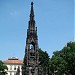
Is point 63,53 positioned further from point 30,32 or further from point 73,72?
point 30,32

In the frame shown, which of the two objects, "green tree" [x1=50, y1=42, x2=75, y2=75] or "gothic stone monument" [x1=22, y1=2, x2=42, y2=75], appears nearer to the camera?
"gothic stone monument" [x1=22, y1=2, x2=42, y2=75]

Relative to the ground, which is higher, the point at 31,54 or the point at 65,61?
the point at 65,61

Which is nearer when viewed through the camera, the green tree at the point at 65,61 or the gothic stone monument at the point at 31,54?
the gothic stone monument at the point at 31,54

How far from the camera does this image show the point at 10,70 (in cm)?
12525

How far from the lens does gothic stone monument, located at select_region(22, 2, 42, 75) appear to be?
4772 cm

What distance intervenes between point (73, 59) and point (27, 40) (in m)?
18.3

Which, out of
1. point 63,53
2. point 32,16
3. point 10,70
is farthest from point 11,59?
point 32,16

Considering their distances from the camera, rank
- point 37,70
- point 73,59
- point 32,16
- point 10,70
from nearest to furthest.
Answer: point 37,70, point 32,16, point 73,59, point 10,70

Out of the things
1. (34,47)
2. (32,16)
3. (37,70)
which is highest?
(32,16)

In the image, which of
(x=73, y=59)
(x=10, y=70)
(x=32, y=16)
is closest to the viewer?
(x=32, y=16)

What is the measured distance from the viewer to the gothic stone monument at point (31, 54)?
47.7m

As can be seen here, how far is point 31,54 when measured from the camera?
4947 cm

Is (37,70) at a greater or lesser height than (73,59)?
lesser

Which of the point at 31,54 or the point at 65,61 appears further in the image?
the point at 65,61
